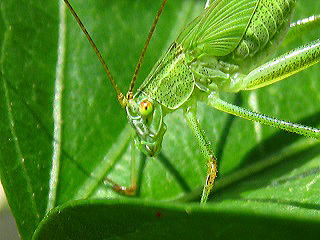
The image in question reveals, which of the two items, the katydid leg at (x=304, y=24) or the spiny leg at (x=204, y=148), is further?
the katydid leg at (x=304, y=24)

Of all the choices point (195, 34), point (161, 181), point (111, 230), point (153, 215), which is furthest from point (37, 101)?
point (153, 215)

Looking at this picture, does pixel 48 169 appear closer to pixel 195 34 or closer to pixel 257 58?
pixel 195 34

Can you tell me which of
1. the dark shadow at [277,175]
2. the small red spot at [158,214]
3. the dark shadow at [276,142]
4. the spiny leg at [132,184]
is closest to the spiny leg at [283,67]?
the dark shadow at [276,142]

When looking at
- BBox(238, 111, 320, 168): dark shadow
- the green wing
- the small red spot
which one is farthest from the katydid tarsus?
the small red spot

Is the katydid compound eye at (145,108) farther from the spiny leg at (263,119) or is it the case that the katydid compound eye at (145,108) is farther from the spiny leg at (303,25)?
the spiny leg at (303,25)

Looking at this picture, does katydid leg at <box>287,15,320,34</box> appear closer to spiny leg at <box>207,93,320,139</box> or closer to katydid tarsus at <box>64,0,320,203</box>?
katydid tarsus at <box>64,0,320,203</box>

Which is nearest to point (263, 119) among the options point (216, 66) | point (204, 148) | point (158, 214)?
point (204, 148)
